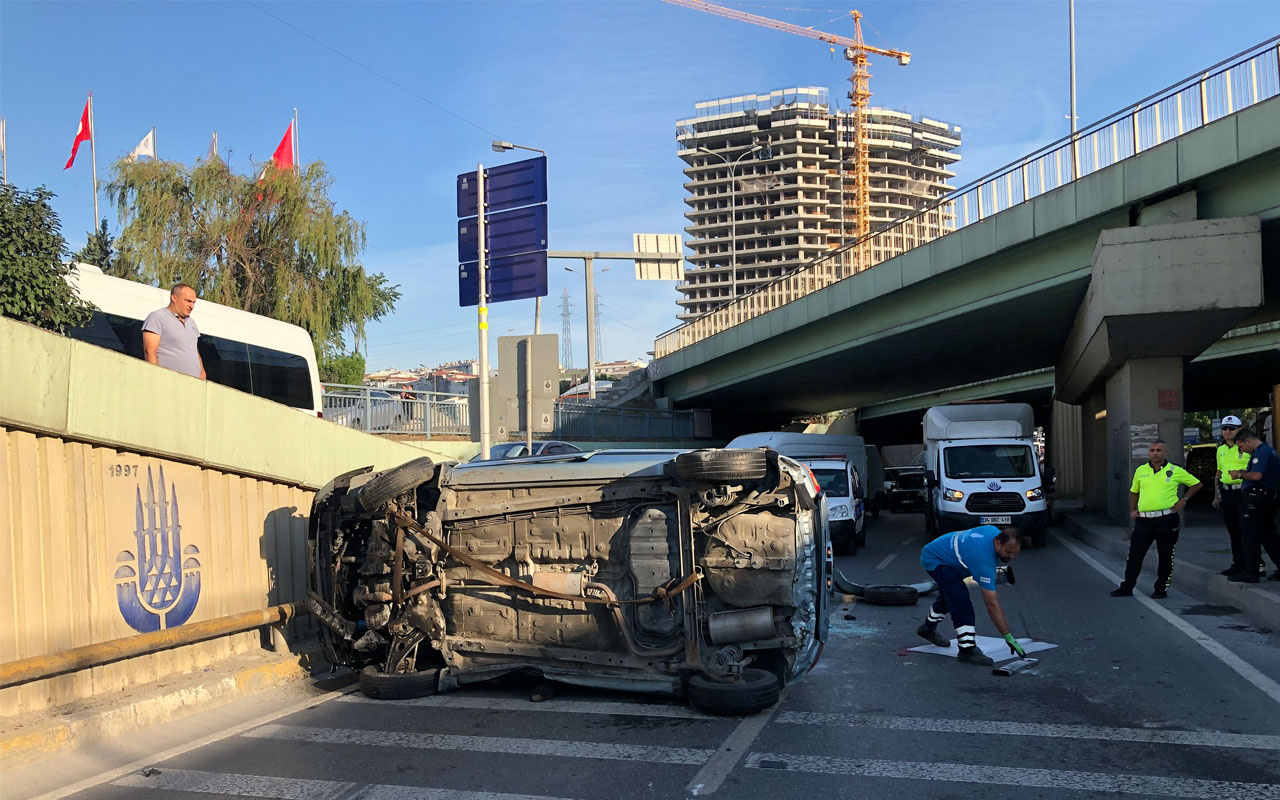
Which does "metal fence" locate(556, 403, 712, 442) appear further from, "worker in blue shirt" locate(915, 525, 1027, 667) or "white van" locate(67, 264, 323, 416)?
"worker in blue shirt" locate(915, 525, 1027, 667)

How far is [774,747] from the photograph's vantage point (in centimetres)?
568

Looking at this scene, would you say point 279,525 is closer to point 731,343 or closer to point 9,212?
point 9,212

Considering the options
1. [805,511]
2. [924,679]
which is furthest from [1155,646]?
[805,511]

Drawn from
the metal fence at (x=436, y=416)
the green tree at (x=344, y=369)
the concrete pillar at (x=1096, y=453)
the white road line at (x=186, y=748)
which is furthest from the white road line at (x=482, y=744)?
the green tree at (x=344, y=369)

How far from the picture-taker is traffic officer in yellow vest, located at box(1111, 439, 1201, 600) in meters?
11.3

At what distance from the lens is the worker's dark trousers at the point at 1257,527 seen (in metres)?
10.7

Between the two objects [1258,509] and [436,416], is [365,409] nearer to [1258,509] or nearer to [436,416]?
[436,416]

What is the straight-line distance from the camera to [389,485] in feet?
23.4

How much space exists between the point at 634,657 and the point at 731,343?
28.3 metres

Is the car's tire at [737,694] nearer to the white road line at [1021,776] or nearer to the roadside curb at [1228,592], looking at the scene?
the white road line at [1021,776]

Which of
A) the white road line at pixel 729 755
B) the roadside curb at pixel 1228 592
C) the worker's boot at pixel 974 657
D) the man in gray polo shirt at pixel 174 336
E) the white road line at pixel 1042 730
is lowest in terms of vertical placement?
the roadside curb at pixel 1228 592

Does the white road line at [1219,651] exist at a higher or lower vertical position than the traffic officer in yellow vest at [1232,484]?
lower

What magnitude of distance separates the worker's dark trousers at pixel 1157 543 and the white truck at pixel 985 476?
6.37m

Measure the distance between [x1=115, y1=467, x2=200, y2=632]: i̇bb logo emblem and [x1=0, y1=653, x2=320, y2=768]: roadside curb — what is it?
535mm
